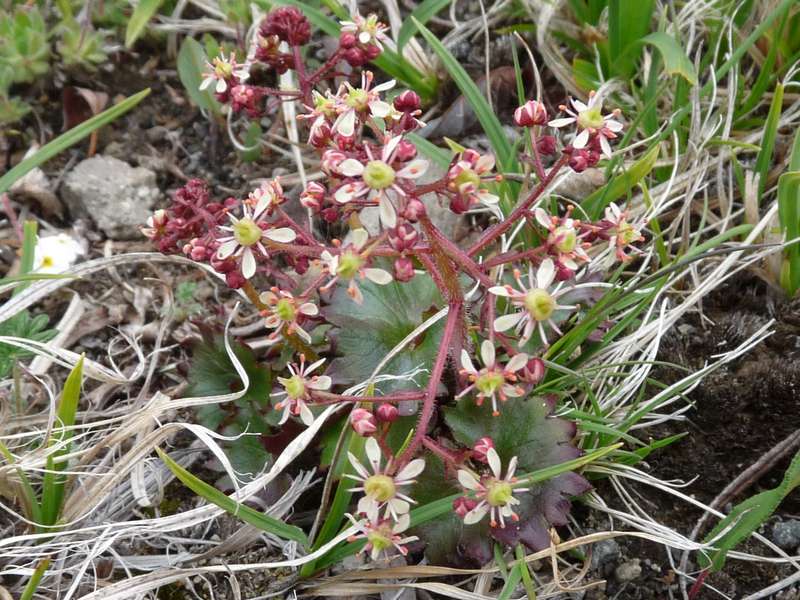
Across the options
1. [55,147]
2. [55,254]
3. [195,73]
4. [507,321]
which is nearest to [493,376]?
[507,321]

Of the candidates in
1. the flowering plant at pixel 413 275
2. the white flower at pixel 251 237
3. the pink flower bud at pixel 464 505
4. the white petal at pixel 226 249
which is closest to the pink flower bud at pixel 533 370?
the flowering plant at pixel 413 275

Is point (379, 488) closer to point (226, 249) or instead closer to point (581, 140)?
point (226, 249)

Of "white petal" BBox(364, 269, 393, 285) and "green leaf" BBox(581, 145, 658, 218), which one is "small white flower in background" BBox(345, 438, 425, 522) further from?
"green leaf" BBox(581, 145, 658, 218)

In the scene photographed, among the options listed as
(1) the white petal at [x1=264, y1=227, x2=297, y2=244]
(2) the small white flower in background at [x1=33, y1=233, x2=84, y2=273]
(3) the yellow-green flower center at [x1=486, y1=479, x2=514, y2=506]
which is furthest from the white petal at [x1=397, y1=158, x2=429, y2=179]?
(2) the small white flower in background at [x1=33, y1=233, x2=84, y2=273]

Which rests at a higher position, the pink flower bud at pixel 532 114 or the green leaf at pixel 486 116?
the pink flower bud at pixel 532 114

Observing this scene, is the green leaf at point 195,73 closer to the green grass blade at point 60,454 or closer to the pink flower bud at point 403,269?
the green grass blade at point 60,454
